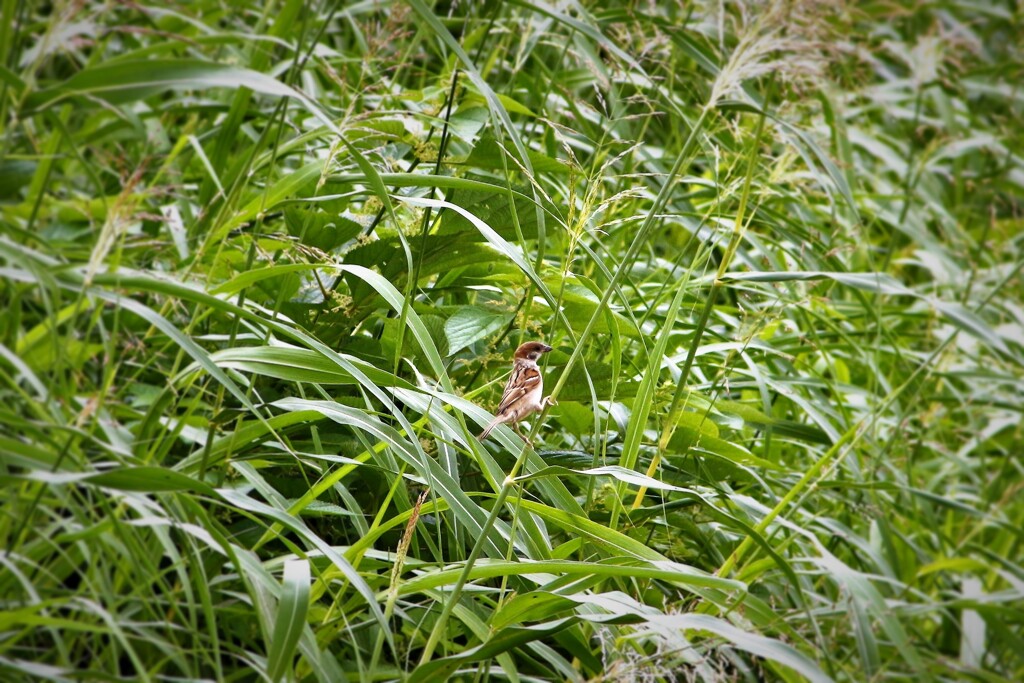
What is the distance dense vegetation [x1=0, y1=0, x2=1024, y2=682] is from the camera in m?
1.31

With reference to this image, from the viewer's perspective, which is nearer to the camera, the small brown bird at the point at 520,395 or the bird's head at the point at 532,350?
the small brown bird at the point at 520,395

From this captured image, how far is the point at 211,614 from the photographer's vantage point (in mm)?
1407

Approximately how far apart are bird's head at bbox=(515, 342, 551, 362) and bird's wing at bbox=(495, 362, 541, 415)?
0.07 m

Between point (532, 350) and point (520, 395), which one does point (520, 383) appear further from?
point (532, 350)

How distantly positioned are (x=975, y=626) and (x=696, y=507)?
3.80ft

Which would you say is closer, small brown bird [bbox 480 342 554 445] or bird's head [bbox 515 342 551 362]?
small brown bird [bbox 480 342 554 445]

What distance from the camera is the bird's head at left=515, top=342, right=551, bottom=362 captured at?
1.40 metres

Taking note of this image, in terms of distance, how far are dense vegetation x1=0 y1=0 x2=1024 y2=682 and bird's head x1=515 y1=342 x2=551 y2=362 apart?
0.10ft

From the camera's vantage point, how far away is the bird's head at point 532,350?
1.40 meters

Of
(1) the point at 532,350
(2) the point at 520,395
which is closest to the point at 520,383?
(2) the point at 520,395

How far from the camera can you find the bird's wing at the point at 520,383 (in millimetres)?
1297

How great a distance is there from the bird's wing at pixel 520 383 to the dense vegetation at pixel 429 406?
0.07 m

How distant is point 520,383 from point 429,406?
0.13 meters

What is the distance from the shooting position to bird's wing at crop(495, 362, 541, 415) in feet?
4.25
